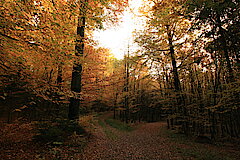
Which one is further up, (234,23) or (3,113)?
(234,23)

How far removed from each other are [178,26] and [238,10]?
5.68 meters

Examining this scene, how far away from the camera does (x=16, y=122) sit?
9.01 metres

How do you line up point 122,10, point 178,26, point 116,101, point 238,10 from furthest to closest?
point 116,101 < point 178,26 < point 122,10 < point 238,10

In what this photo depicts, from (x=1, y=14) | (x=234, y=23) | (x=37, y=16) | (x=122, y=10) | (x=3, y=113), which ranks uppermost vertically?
(x=122, y=10)

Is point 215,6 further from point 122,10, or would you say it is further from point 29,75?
point 29,75

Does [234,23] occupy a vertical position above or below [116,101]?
above

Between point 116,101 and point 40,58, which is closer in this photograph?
point 40,58

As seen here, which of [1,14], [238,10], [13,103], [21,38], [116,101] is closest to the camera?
[1,14]

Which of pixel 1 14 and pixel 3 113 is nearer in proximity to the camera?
pixel 1 14

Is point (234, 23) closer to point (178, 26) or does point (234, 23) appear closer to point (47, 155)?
point (178, 26)

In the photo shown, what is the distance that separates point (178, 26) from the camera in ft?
34.9

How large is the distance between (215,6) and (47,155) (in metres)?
8.96

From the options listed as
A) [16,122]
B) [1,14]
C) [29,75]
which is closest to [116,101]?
[16,122]

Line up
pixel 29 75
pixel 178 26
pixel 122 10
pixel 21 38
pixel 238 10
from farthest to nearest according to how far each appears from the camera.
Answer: pixel 178 26
pixel 122 10
pixel 238 10
pixel 29 75
pixel 21 38
